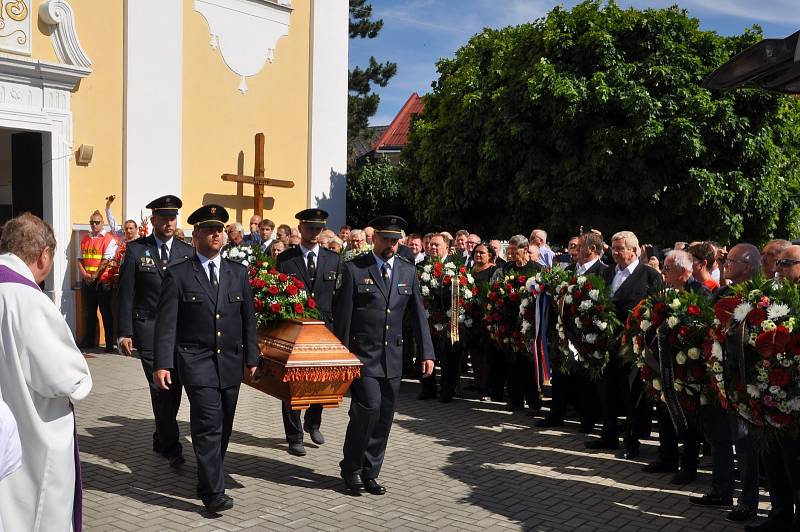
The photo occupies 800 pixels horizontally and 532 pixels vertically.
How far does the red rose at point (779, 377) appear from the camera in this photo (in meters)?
5.32

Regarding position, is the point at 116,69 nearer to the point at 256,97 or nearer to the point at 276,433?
the point at 256,97

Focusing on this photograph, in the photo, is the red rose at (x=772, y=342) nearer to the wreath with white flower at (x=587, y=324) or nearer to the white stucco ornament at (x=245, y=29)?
the wreath with white flower at (x=587, y=324)

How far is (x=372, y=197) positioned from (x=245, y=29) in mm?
12249

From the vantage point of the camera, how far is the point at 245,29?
56.1 feet

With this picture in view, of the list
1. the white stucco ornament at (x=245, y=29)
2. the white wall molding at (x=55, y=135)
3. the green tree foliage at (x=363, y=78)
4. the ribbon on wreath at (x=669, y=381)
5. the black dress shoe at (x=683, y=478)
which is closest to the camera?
the ribbon on wreath at (x=669, y=381)

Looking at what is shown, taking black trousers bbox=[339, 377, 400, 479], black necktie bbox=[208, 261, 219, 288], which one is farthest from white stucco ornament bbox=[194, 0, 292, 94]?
black trousers bbox=[339, 377, 400, 479]

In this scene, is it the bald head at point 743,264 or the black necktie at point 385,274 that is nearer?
the bald head at point 743,264

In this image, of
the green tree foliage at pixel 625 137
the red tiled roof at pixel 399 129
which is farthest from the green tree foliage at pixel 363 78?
the green tree foliage at pixel 625 137

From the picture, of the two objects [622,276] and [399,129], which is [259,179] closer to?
[622,276]

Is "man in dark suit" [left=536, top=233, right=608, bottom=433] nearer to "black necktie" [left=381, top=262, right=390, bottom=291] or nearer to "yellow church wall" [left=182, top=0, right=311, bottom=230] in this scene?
"black necktie" [left=381, top=262, right=390, bottom=291]

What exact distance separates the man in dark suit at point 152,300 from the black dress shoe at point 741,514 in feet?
14.7

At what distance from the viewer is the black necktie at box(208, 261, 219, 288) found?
253 inches

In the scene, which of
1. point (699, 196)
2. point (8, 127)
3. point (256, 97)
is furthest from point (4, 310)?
point (699, 196)

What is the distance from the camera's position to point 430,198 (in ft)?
81.6
